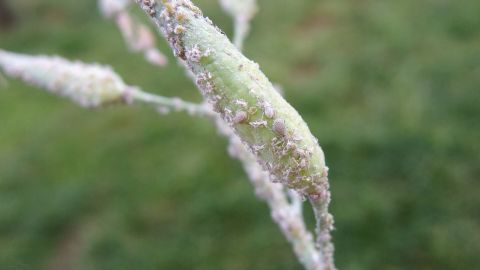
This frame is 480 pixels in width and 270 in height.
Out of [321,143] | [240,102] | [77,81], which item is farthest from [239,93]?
[321,143]

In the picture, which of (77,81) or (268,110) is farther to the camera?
(77,81)

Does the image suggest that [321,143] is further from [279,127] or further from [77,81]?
[279,127]

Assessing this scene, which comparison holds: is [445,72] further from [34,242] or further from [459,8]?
[34,242]

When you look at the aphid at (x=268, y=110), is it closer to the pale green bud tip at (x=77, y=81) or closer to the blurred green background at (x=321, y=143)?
the pale green bud tip at (x=77, y=81)

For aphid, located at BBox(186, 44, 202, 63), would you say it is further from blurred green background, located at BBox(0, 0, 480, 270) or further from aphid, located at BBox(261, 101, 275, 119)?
blurred green background, located at BBox(0, 0, 480, 270)

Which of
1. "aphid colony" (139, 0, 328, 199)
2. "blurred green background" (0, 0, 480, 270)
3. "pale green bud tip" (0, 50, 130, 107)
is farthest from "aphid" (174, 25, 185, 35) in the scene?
"blurred green background" (0, 0, 480, 270)
